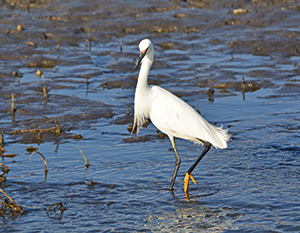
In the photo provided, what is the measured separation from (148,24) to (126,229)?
11058 mm

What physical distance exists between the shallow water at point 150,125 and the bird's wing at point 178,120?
0.65 m

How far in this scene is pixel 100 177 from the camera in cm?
602

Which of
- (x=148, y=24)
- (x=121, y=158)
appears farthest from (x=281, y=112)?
(x=148, y=24)

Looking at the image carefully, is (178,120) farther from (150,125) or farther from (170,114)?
(150,125)

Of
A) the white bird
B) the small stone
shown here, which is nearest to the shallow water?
the small stone

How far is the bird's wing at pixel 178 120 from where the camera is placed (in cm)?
569

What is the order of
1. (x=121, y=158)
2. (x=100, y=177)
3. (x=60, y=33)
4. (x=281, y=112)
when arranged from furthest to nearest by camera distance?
(x=60, y=33), (x=281, y=112), (x=121, y=158), (x=100, y=177)

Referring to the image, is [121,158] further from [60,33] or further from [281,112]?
[60,33]

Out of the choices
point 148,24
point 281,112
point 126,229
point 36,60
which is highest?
point 148,24

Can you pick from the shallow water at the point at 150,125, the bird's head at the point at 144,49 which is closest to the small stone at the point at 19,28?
the shallow water at the point at 150,125

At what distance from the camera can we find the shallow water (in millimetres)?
5164

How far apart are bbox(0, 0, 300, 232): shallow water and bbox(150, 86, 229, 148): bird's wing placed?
65cm

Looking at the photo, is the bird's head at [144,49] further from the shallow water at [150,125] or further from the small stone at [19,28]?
the small stone at [19,28]

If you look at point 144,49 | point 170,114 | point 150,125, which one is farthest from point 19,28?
point 170,114
